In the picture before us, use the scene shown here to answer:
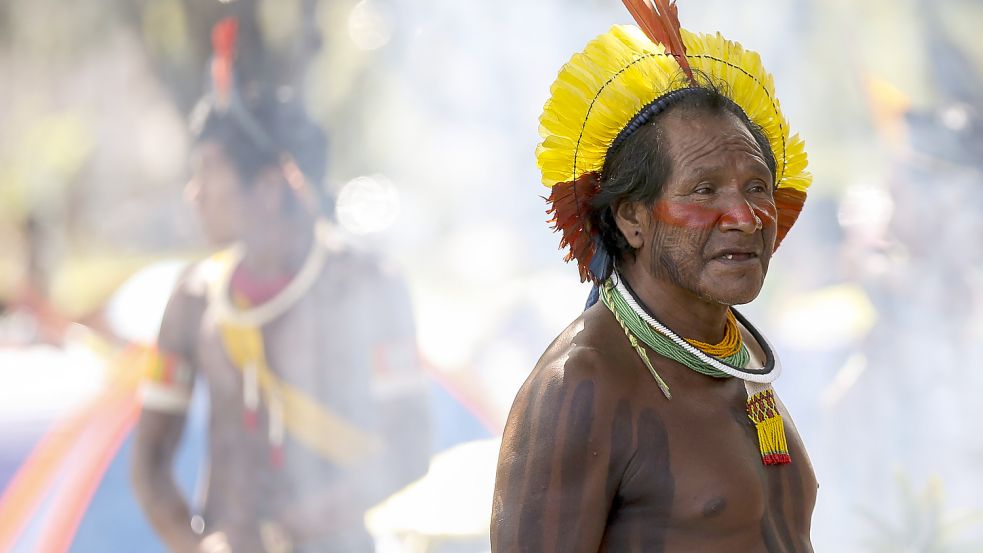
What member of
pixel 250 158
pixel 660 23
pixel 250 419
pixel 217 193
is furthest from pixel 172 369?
pixel 660 23

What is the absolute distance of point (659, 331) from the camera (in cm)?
189

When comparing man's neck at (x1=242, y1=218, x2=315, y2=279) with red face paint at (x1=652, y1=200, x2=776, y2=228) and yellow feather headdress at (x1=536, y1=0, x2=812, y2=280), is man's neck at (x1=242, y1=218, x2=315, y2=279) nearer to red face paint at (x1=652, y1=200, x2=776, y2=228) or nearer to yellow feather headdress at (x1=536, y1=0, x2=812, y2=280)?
yellow feather headdress at (x1=536, y1=0, x2=812, y2=280)

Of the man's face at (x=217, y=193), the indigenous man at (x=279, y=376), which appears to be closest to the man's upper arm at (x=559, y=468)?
the indigenous man at (x=279, y=376)

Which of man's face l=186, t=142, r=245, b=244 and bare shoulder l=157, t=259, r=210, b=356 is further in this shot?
man's face l=186, t=142, r=245, b=244

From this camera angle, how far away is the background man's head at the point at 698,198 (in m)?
1.88

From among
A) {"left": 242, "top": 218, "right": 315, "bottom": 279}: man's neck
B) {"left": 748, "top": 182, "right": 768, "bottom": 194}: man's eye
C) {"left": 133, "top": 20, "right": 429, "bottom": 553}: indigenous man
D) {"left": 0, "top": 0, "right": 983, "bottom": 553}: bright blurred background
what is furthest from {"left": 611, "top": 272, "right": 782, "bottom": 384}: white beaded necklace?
{"left": 242, "top": 218, "right": 315, "bottom": 279}: man's neck

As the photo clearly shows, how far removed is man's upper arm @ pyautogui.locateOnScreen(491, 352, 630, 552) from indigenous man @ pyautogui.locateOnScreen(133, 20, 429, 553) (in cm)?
371

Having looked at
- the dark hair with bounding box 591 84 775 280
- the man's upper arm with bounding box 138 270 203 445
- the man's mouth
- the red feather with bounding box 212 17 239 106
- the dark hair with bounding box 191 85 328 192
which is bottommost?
the man's upper arm with bounding box 138 270 203 445

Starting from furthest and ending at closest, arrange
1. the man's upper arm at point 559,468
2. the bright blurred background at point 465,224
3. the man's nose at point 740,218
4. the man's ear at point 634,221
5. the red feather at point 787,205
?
1. the bright blurred background at point 465,224
2. the red feather at point 787,205
3. the man's ear at point 634,221
4. the man's nose at point 740,218
5. the man's upper arm at point 559,468

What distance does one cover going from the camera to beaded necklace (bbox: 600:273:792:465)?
6.16ft

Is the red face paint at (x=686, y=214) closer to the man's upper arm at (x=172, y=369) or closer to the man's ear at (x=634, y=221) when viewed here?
the man's ear at (x=634, y=221)

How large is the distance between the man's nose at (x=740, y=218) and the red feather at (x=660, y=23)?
0.34 metres

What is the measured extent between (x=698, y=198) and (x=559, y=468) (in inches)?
21.7

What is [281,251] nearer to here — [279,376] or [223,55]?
[279,376]
